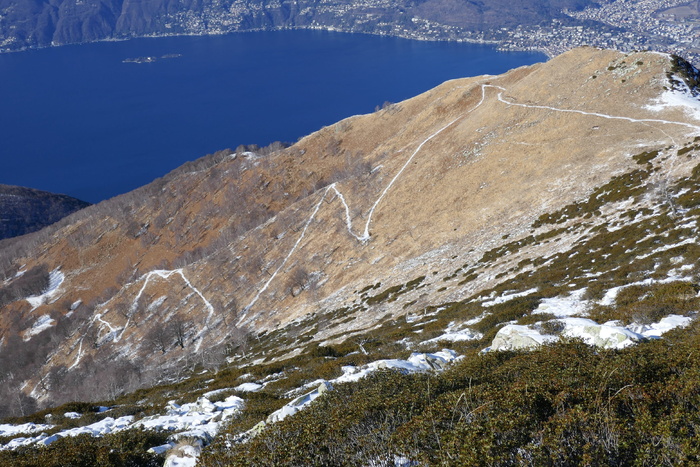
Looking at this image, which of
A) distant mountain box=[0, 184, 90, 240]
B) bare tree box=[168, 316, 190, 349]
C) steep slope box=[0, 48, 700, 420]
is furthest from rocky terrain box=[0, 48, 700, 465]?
distant mountain box=[0, 184, 90, 240]

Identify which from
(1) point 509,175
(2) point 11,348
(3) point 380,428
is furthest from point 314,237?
(2) point 11,348

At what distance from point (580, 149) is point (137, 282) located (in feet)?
300

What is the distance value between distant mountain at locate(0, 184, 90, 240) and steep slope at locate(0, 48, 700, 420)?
56.2 meters

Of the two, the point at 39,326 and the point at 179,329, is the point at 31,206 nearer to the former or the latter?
the point at 39,326

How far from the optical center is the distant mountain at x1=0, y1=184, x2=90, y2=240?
181375 mm

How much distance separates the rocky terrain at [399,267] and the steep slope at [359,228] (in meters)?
0.40

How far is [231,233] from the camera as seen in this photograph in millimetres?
106125

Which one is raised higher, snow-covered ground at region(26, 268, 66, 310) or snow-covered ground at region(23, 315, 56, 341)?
snow-covered ground at region(26, 268, 66, 310)

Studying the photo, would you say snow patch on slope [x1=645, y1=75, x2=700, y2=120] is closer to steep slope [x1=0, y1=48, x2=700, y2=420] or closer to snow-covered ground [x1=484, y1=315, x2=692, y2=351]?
steep slope [x1=0, y1=48, x2=700, y2=420]

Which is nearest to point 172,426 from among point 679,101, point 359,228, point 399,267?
point 399,267

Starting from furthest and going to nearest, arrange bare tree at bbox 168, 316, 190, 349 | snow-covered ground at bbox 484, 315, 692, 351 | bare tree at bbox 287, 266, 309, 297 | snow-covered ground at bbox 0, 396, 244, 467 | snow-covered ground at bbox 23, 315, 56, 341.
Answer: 1. snow-covered ground at bbox 23, 315, 56, 341
2. bare tree at bbox 168, 316, 190, 349
3. bare tree at bbox 287, 266, 309, 297
4. snow-covered ground at bbox 0, 396, 244, 467
5. snow-covered ground at bbox 484, 315, 692, 351

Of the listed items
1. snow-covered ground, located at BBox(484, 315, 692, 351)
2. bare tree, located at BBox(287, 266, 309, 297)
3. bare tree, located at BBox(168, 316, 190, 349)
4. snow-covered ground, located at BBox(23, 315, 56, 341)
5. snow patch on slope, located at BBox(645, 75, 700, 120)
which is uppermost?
snow patch on slope, located at BBox(645, 75, 700, 120)

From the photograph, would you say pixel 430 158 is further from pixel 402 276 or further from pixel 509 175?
pixel 402 276

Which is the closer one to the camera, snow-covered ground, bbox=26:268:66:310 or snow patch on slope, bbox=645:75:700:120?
snow patch on slope, bbox=645:75:700:120
